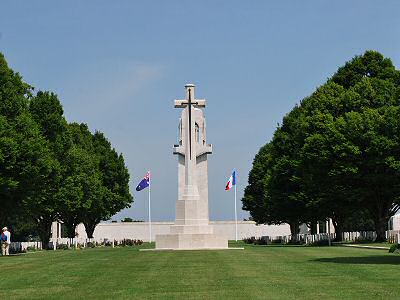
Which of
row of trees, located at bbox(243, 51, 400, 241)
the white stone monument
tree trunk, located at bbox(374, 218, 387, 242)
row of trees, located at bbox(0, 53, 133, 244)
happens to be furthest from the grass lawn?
tree trunk, located at bbox(374, 218, 387, 242)

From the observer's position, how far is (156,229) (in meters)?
129

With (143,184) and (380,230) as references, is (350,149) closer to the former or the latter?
(380,230)

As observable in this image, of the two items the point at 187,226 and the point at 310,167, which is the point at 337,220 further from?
the point at 187,226

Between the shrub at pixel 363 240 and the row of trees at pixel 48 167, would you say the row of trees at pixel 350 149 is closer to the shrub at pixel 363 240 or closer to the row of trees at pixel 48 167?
the shrub at pixel 363 240

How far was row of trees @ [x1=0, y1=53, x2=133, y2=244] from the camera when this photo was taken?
4588 centimetres

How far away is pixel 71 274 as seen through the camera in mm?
24250

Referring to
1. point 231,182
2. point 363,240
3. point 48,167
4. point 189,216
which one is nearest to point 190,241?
point 189,216

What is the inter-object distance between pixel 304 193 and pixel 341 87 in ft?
34.9

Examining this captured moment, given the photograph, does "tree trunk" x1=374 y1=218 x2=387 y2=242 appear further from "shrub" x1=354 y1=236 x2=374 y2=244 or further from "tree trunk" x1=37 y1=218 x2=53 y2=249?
"tree trunk" x1=37 y1=218 x2=53 y2=249

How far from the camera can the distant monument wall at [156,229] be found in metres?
129

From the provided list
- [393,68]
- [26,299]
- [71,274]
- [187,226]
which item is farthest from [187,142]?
[26,299]

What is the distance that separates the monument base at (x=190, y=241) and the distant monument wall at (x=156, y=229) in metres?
77.1

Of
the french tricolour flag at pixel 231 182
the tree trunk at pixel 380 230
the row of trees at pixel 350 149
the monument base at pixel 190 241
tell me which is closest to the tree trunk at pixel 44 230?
the monument base at pixel 190 241

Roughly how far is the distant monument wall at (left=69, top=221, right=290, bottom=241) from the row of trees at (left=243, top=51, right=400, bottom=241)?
60.4m
